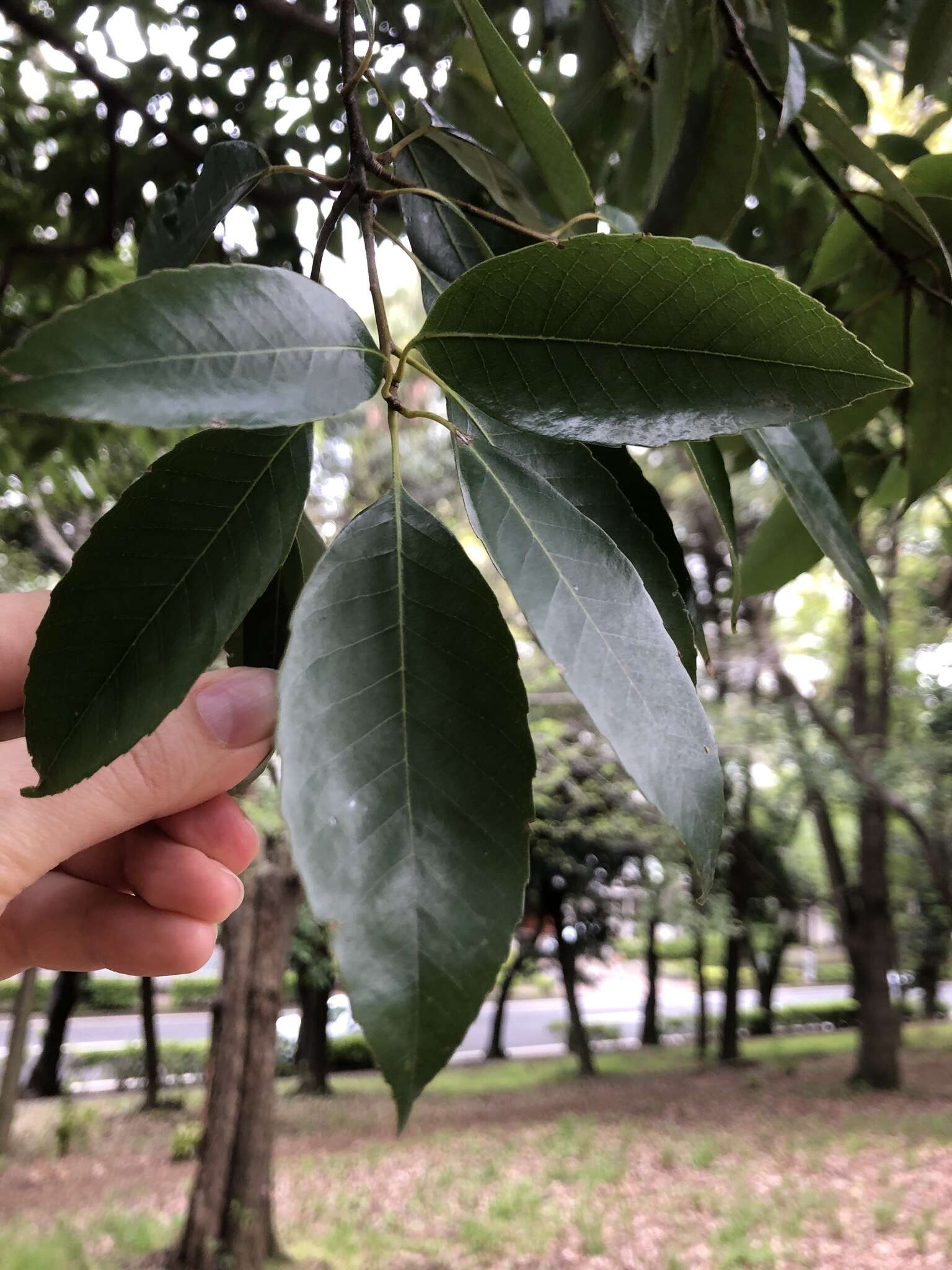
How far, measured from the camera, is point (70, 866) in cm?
84

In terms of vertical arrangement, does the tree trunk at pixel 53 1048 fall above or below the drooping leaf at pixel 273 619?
below

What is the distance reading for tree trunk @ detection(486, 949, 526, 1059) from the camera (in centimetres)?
923

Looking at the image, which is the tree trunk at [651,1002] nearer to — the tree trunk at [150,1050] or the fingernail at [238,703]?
the tree trunk at [150,1050]

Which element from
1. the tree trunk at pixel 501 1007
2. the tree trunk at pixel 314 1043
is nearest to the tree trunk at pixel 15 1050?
the tree trunk at pixel 314 1043

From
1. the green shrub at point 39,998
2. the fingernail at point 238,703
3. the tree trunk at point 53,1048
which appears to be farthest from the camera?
the green shrub at point 39,998

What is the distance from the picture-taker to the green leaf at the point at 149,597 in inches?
15.7

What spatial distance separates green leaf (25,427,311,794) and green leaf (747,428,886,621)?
1.02 ft

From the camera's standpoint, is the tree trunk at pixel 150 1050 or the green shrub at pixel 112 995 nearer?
the tree trunk at pixel 150 1050

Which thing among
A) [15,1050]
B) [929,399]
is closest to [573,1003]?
[15,1050]

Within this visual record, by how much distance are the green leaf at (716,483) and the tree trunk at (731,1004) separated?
30.2ft

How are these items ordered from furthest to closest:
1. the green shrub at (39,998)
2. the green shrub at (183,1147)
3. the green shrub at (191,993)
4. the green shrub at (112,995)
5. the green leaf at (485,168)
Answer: the green shrub at (191,993) < the green shrub at (112,995) < the green shrub at (39,998) < the green shrub at (183,1147) < the green leaf at (485,168)

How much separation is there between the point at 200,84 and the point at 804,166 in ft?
3.76

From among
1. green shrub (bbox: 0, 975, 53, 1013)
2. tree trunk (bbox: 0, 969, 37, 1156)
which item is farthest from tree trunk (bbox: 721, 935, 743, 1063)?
green shrub (bbox: 0, 975, 53, 1013)

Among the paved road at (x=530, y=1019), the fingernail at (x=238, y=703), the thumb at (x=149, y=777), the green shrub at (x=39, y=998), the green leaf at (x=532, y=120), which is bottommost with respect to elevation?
the paved road at (x=530, y=1019)
